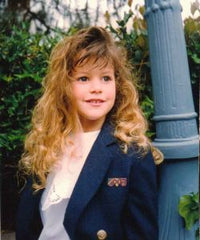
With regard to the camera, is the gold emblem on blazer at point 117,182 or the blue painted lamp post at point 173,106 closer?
the gold emblem on blazer at point 117,182

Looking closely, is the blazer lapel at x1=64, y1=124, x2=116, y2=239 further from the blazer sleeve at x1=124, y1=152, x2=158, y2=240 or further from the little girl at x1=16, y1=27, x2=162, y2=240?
the blazer sleeve at x1=124, y1=152, x2=158, y2=240

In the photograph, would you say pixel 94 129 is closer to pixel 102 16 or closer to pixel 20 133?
pixel 20 133

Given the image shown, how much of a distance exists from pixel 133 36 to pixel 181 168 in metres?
1.05

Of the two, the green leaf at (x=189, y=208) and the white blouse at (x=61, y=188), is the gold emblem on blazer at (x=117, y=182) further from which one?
the green leaf at (x=189, y=208)

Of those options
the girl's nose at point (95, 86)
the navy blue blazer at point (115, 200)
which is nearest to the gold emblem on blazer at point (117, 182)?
the navy blue blazer at point (115, 200)

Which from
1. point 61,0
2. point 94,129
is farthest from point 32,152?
point 61,0

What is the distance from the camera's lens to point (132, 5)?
113 inches

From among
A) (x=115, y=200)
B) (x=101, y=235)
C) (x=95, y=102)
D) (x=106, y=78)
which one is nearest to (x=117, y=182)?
(x=115, y=200)

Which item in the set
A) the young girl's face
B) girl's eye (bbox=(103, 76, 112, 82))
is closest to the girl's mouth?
the young girl's face

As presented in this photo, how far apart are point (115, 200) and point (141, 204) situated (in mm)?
118

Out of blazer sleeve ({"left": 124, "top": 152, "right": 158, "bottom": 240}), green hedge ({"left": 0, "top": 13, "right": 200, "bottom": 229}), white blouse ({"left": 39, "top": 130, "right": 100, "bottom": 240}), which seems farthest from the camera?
green hedge ({"left": 0, "top": 13, "right": 200, "bottom": 229})

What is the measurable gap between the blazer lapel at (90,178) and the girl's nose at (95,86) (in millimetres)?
222

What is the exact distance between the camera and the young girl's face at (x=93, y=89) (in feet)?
5.85

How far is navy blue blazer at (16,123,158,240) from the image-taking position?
66.1 inches
